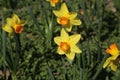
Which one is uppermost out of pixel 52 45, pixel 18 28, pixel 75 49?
pixel 18 28

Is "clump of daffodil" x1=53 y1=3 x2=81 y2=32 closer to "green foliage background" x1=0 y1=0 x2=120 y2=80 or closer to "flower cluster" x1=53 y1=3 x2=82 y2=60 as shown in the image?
"flower cluster" x1=53 y1=3 x2=82 y2=60

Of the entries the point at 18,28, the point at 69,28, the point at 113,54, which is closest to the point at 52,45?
the point at 69,28

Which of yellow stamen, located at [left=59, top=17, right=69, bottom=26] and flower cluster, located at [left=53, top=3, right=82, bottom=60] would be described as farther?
yellow stamen, located at [left=59, top=17, right=69, bottom=26]

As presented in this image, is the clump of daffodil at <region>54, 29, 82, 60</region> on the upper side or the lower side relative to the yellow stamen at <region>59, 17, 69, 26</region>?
lower

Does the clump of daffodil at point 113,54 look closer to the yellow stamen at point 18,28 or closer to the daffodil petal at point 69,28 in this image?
the daffodil petal at point 69,28

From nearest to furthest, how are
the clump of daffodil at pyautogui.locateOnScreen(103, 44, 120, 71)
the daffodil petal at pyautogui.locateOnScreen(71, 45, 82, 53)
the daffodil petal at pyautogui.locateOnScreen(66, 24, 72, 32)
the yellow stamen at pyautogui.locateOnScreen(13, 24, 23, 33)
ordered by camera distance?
1. the clump of daffodil at pyautogui.locateOnScreen(103, 44, 120, 71)
2. the daffodil petal at pyautogui.locateOnScreen(71, 45, 82, 53)
3. the yellow stamen at pyautogui.locateOnScreen(13, 24, 23, 33)
4. the daffodil petal at pyautogui.locateOnScreen(66, 24, 72, 32)

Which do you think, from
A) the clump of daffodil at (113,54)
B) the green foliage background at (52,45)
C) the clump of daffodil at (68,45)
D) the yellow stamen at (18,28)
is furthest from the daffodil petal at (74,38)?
the yellow stamen at (18,28)

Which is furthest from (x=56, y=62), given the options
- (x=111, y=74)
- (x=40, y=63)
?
(x=111, y=74)

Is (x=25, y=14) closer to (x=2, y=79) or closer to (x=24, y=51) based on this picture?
(x=24, y=51)

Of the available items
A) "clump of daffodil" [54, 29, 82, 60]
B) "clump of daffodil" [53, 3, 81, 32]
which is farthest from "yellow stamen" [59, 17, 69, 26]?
"clump of daffodil" [54, 29, 82, 60]

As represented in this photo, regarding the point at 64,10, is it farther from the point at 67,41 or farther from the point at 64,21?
the point at 67,41
